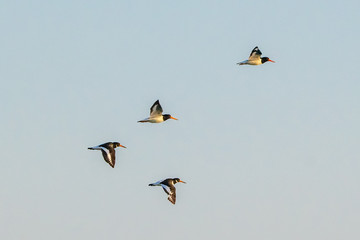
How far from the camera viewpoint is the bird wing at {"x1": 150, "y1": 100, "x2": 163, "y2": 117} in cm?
6197

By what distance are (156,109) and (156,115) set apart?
0.66 m

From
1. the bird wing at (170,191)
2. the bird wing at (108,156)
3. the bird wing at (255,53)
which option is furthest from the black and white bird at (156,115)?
the bird wing at (255,53)

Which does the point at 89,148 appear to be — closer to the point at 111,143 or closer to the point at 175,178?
the point at 111,143

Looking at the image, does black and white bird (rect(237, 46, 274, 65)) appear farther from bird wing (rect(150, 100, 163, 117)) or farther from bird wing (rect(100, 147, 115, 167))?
bird wing (rect(100, 147, 115, 167))

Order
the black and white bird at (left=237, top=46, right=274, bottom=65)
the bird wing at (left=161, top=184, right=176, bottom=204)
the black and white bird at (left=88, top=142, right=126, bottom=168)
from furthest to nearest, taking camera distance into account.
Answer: the black and white bird at (left=237, top=46, right=274, bottom=65)
the bird wing at (left=161, top=184, right=176, bottom=204)
the black and white bird at (left=88, top=142, right=126, bottom=168)

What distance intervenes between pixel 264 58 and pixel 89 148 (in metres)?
19.5

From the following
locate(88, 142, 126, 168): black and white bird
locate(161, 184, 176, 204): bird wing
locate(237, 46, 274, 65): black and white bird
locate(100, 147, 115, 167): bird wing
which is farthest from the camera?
locate(237, 46, 274, 65): black and white bird

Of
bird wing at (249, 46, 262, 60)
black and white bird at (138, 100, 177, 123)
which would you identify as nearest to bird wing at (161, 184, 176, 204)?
black and white bird at (138, 100, 177, 123)

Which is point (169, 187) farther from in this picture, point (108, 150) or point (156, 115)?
point (108, 150)

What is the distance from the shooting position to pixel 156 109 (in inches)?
2452

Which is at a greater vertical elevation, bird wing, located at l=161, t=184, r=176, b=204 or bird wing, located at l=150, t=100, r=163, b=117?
bird wing, located at l=150, t=100, r=163, b=117

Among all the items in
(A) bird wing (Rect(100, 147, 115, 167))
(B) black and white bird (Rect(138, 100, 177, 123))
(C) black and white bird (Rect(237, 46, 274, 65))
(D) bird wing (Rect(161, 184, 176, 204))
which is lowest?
(D) bird wing (Rect(161, 184, 176, 204))

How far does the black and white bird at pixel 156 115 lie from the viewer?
62.1 m

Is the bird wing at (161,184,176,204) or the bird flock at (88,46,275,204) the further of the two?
the bird wing at (161,184,176,204)
